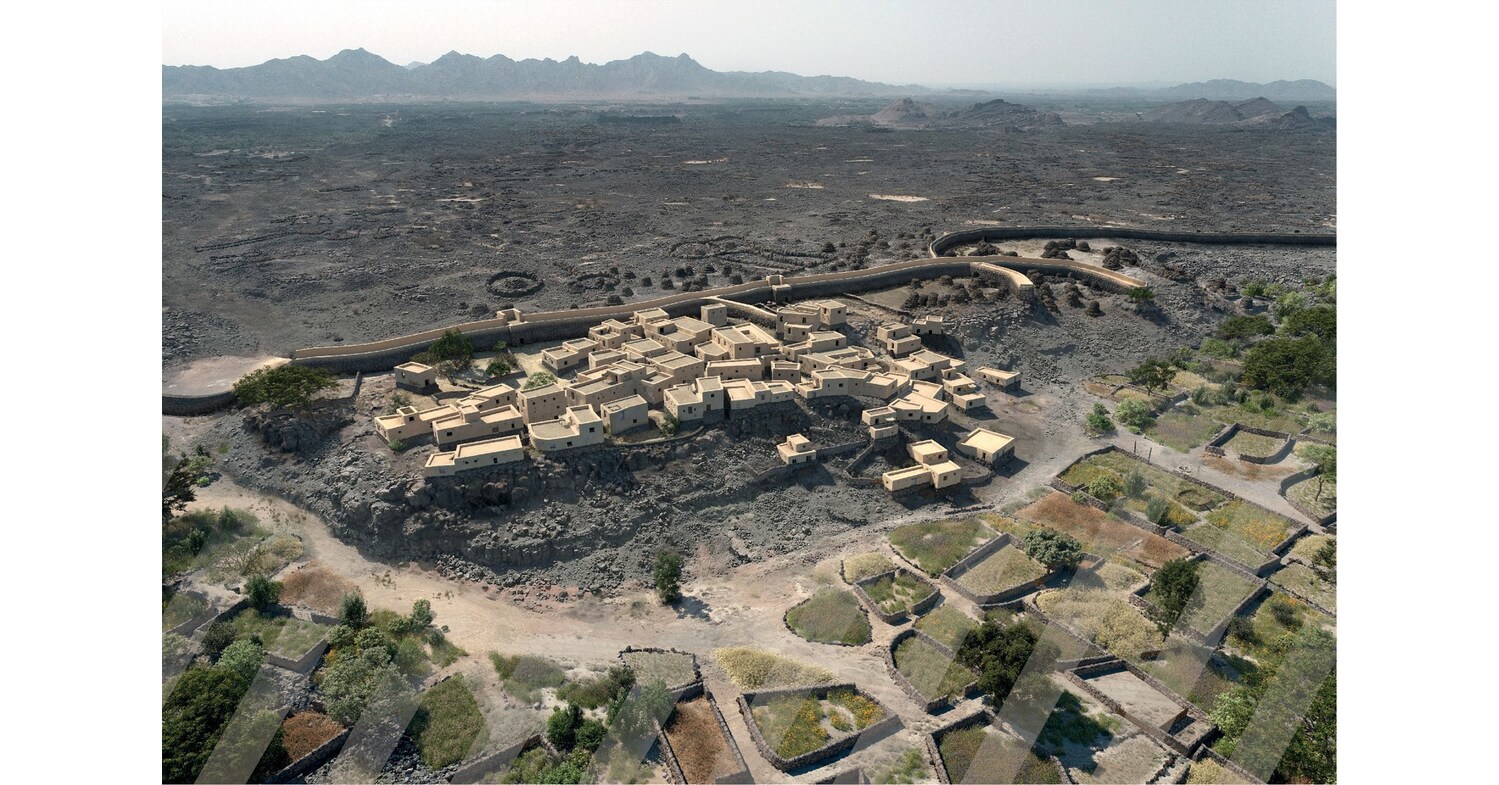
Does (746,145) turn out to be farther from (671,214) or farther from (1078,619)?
(1078,619)

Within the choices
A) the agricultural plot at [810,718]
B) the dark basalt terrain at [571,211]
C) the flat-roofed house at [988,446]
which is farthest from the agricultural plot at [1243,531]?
the dark basalt terrain at [571,211]

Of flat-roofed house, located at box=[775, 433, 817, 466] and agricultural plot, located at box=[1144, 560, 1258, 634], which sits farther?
flat-roofed house, located at box=[775, 433, 817, 466]

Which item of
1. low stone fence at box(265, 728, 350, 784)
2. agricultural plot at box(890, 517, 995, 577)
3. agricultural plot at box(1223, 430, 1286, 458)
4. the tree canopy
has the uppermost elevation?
the tree canopy

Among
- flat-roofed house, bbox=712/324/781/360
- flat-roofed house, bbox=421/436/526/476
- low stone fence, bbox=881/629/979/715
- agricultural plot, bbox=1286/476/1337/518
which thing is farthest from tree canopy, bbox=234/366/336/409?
agricultural plot, bbox=1286/476/1337/518

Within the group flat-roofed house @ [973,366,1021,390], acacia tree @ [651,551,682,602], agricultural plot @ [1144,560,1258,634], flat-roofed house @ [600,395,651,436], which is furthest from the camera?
flat-roofed house @ [973,366,1021,390]

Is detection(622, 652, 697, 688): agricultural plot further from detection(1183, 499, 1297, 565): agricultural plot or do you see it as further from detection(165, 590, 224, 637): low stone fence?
detection(1183, 499, 1297, 565): agricultural plot

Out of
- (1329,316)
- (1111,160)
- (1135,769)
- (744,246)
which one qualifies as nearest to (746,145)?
(1111,160)
